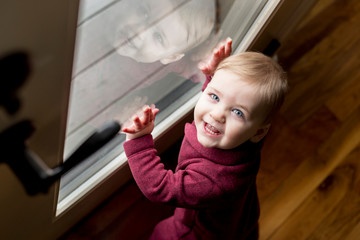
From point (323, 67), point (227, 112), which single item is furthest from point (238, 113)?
point (323, 67)

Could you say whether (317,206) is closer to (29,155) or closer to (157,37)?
(157,37)

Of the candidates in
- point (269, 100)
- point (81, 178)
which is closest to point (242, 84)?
point (269, 100)

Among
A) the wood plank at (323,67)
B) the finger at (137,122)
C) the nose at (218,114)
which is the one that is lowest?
the wood plank at (323,67)

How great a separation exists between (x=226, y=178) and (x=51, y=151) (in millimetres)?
346

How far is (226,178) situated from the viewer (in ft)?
2.46

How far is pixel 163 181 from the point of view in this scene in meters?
0.72

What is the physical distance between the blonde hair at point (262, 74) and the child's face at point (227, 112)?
0.03 ft

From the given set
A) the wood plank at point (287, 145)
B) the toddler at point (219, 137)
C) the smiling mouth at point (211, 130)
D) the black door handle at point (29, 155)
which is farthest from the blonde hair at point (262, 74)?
the wood plank at point (287, 145)

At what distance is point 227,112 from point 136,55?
0.20m

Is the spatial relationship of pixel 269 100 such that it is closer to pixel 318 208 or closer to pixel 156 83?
pixel 156 83

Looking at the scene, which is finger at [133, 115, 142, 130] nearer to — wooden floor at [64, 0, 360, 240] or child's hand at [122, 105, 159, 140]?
child's hand at [122, 105, 159, 140]

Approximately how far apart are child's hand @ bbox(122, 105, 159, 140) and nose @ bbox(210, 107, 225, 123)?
11 cm

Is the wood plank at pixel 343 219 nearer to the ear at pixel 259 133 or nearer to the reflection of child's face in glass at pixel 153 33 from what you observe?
the ear at pixel 259 133

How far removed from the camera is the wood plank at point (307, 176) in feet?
4.12
